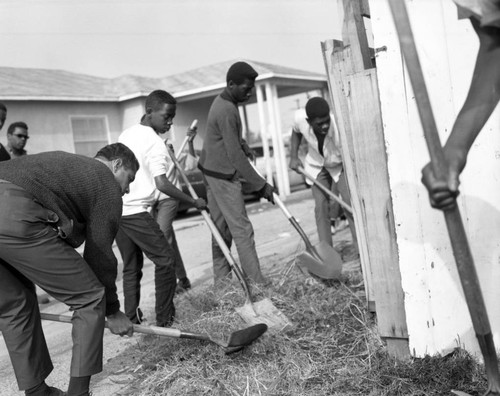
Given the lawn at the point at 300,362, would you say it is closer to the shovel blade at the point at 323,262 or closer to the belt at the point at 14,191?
the shovel blade at the point at 323,262

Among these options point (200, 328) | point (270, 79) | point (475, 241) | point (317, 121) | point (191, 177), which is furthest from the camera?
point (270, 79)

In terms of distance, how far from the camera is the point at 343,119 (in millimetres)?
3621

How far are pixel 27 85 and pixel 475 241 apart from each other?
13880 millimetres

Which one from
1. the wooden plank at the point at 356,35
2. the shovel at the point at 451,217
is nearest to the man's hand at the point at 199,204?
the wooden plank at the point at 356,35

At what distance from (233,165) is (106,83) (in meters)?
13.6

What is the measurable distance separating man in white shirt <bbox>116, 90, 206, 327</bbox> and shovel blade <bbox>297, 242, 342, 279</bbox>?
1.03 meters

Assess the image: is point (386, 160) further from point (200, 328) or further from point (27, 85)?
point (27, 85)

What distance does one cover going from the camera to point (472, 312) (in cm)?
184

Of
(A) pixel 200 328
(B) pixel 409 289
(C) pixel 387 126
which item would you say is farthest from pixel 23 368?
(C) pixel 387 126

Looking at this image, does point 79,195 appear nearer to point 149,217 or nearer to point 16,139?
point 149,217

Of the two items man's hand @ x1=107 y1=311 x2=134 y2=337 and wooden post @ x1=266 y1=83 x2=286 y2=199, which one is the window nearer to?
wooden post @ x1=266 y1=83 x2=286 y2=199

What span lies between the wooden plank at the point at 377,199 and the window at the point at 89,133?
12.6 m

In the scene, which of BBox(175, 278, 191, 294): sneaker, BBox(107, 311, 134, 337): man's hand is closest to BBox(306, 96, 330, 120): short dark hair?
BBox(175, 278, 191, 294): sneaker

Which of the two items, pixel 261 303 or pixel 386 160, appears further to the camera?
pixel 261 303
